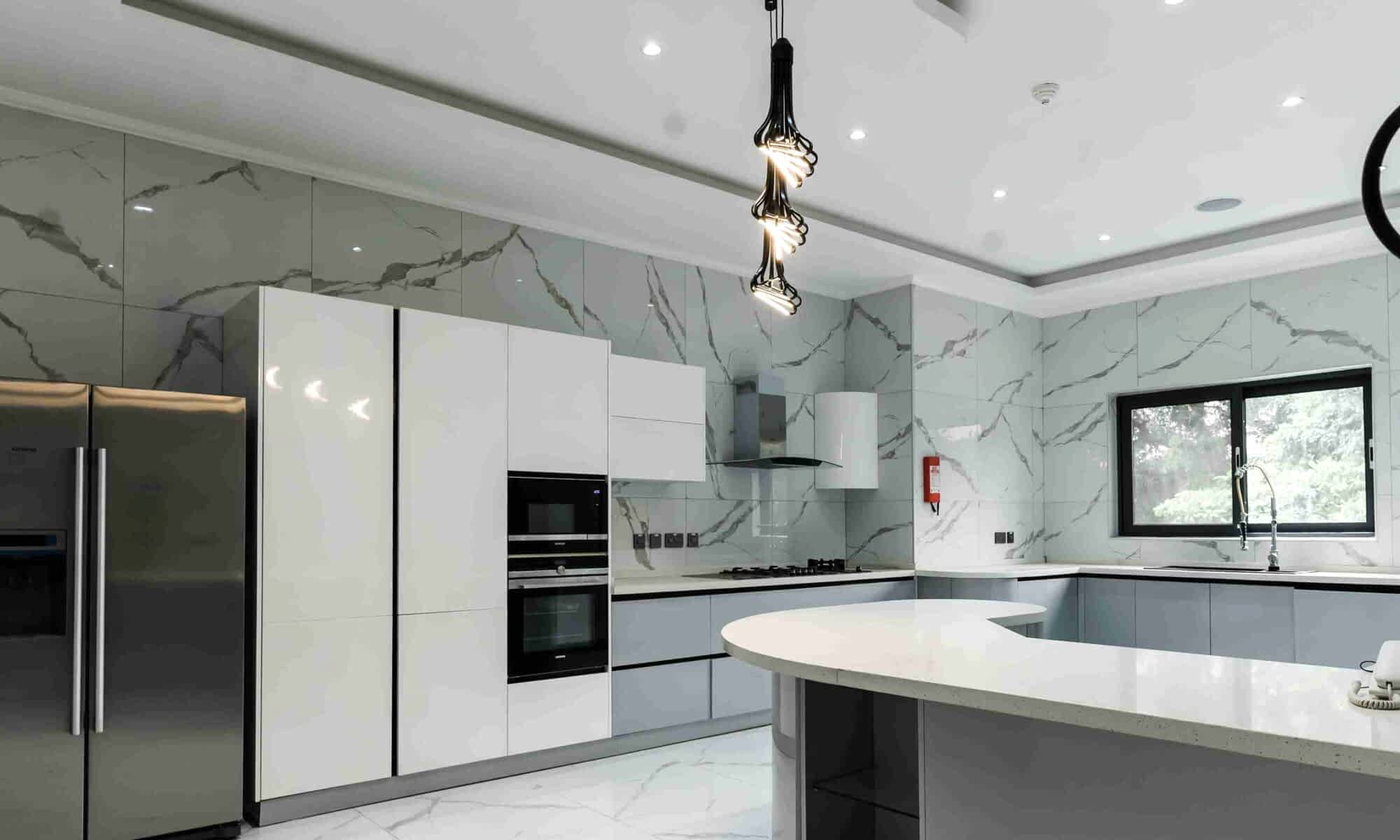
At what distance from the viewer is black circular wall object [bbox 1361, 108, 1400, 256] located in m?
0.99

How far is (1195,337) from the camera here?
5984 millimetres

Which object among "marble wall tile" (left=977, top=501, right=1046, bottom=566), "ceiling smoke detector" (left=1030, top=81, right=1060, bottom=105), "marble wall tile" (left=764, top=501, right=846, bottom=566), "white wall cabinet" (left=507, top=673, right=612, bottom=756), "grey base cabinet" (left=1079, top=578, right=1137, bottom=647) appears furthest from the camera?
"marble wall tile" (left=977, top=501, right=1046, bottom=566)

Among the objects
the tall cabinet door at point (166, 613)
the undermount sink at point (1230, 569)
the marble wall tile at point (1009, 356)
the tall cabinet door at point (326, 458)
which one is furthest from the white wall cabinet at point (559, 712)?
the undermount sink at point (1230, 569)

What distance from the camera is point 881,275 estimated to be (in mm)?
5859

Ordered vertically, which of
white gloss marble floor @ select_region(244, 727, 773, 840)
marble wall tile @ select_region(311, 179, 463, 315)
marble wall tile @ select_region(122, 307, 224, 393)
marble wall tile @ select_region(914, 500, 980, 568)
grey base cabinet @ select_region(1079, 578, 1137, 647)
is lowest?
white gloss marble floor @ select_region(244, 727, 773, 840)

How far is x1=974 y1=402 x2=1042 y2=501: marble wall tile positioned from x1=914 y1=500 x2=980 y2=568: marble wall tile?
249 millimetres

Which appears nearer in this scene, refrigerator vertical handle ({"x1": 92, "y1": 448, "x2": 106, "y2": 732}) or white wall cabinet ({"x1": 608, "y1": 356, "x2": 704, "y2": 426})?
refrigerator vertical handle ({"x1": 92, "y1": 448, "x2": 106, "y2": 732})

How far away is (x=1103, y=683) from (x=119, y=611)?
9.48ft

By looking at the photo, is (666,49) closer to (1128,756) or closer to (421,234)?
(421,234)

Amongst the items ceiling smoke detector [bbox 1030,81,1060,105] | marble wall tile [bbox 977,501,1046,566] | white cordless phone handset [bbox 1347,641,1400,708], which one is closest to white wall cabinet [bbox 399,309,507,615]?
ceiling smoke detector [bbox 1030,81,1060,105]

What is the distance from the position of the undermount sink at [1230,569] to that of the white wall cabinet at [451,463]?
4.04 metres

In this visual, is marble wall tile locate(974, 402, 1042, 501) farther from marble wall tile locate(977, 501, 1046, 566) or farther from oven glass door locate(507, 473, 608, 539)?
oven glass door locate(507, 473, 608, 539)

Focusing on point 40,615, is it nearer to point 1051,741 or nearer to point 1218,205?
point 1051,741

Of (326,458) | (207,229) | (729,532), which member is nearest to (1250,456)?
(729,532)
